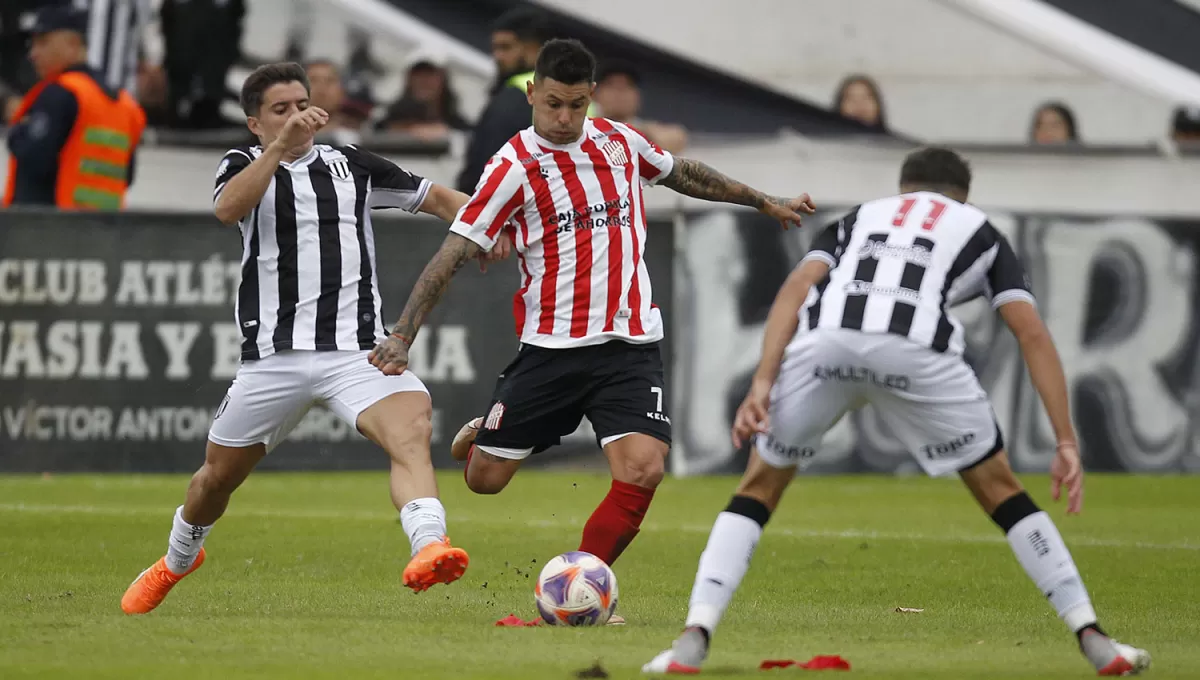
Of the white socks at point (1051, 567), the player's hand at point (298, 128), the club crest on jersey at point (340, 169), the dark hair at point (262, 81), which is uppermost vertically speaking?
the dark hair at point (262, 81)

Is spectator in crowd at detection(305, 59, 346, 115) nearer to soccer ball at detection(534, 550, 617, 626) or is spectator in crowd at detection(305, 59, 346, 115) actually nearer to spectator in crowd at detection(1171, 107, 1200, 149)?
spectator in crowd at detection(1171, 107, 1200, 149)

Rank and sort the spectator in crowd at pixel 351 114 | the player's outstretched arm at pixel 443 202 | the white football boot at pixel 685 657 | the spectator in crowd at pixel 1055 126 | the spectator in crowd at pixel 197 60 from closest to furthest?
the white football boot at pixel 685 657 < the player's outstretched arm at pixel 443 202 < the spectator in crowd at pixel 351 114 < the spectator in crowd at pixel 1055 126 < the spectator in crowd at pixel 197 60

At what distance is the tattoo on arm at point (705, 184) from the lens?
317 inches

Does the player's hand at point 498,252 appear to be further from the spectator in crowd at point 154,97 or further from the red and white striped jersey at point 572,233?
the spectator in crowd at point 154,97

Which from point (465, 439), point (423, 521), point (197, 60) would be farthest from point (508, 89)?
point (197, 60)

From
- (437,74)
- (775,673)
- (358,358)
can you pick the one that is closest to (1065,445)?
(775,673)

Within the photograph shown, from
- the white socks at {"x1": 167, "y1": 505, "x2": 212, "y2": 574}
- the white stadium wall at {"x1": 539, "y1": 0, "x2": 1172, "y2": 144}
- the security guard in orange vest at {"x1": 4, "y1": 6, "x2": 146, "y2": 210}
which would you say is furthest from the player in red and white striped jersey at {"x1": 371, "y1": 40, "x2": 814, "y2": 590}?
the white stadium wall at {"x1": 539, "y1": 0, "x2": 1172, "y2": 144}

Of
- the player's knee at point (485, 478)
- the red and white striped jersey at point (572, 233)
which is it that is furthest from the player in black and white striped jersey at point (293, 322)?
the player's knee at point (485, 478)

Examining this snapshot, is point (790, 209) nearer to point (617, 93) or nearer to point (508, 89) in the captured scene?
point (508, 89)

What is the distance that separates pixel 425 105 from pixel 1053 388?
11257mm

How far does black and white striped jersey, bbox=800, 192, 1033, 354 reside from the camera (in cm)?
618

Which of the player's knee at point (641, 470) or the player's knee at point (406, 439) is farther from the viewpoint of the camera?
the player's knee at point (641, 470)

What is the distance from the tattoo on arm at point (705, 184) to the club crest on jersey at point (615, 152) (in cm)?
30

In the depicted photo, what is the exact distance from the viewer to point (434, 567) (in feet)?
22.3
